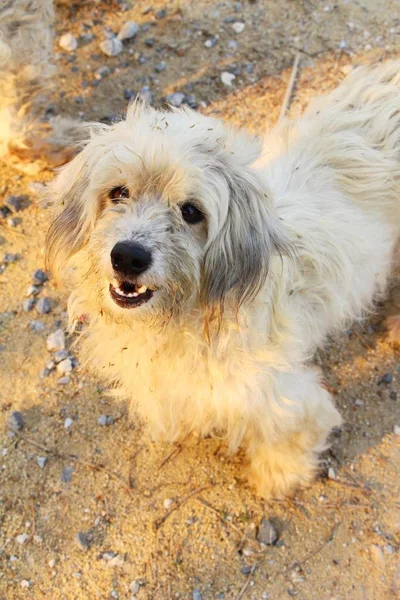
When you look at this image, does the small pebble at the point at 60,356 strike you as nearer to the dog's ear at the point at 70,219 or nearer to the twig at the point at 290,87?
the dog's ear at the point at 70,219

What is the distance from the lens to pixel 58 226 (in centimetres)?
224

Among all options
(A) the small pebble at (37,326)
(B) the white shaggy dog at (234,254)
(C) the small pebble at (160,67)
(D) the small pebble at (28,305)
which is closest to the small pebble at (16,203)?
(D) the small pebble at (28,305)

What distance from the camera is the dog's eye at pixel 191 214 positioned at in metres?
2.03

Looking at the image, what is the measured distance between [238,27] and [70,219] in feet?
10.7

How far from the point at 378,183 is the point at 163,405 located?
145 centimetres

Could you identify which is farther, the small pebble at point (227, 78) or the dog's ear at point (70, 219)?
the small pebble at point (227, 78)

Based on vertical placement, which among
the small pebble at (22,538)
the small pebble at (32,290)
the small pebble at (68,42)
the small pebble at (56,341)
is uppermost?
the small pebble at (68,42)

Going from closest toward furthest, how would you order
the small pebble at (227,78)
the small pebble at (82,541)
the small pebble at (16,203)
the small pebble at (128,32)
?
the small pebble at (82,541) → the small pebble at (16,203) → the small pebble at (227,78) → the small pebble at (128,32)

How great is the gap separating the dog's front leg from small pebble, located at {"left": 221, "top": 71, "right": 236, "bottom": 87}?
262cm

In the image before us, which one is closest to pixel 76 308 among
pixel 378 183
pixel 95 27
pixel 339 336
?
pixel 378 183

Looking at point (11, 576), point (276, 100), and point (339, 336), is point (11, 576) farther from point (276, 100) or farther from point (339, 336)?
point (276, 100)

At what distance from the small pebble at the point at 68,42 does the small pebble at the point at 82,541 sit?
367cm

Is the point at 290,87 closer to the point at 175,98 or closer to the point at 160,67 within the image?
the point at 175,98

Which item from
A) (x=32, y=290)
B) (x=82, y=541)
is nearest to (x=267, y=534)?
(x=82, y=541)
